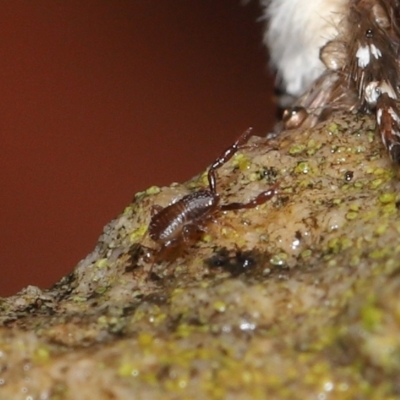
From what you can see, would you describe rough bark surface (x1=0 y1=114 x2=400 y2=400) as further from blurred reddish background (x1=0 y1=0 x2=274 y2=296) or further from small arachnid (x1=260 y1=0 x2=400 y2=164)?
blurred reddish background (x1=0 y1=0 x2=274 y2=296)

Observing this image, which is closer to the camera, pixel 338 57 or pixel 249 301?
pixel 249 301

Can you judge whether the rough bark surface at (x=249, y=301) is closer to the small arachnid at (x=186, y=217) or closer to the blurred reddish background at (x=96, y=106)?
the small arachnid at (x=186, y=217)

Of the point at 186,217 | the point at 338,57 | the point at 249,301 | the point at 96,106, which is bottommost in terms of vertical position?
the point at 249,301

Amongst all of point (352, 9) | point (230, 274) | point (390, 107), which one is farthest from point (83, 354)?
point (352, 9)

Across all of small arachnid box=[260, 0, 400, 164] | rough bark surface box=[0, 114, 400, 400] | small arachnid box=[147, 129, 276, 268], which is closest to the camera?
Result: rough bark surface box=[0, 114, 400, 400]

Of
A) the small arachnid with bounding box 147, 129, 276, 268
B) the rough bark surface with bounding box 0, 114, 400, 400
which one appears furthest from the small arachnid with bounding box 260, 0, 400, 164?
the small arachnid with bounding box 147, 129, 276, 268

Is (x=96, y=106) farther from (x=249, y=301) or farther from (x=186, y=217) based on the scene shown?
(x=249, y=301)

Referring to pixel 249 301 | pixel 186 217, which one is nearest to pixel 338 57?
pixel 186 217
